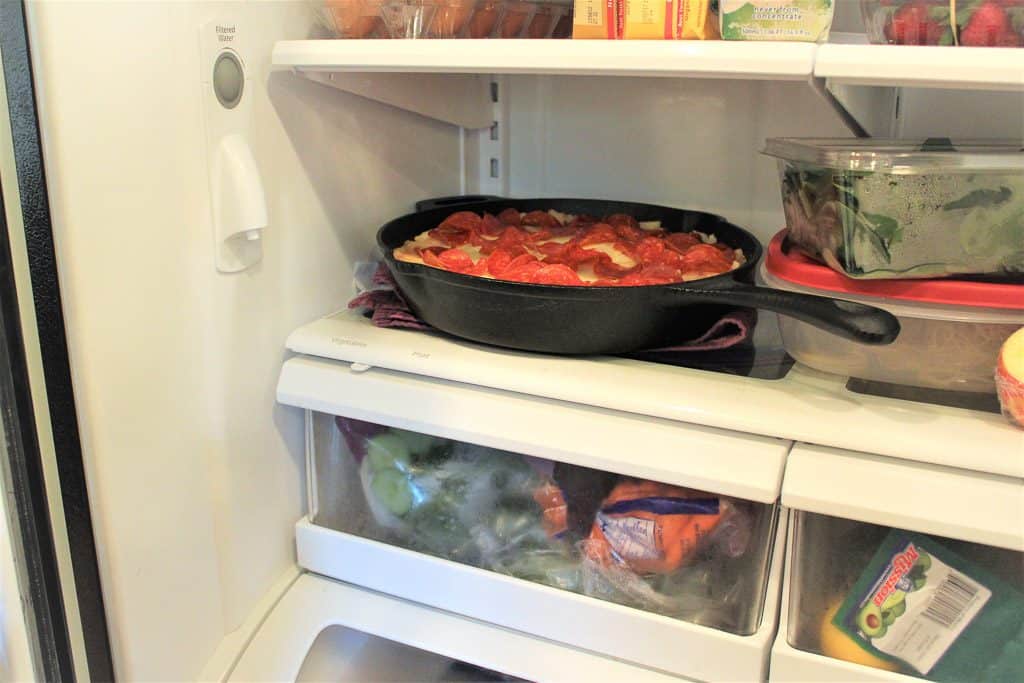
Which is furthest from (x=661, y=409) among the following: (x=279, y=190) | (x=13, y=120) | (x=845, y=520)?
(x=13, y=120)

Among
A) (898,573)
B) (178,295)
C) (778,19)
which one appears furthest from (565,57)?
(898,573)

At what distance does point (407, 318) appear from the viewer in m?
0.82

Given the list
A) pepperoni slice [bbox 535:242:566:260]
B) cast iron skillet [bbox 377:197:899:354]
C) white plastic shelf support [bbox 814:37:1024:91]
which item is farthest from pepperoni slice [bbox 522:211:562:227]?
white plastic shelf support [bbox 814:37:1024:91]

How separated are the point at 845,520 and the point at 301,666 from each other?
0.53m

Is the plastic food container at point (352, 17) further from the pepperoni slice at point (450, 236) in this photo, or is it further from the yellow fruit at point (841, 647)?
the yellow fruit at point (841, 647)

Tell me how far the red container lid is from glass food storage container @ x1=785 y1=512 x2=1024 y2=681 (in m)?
0.18

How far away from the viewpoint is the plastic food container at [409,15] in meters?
0.72

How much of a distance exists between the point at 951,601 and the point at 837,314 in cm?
23

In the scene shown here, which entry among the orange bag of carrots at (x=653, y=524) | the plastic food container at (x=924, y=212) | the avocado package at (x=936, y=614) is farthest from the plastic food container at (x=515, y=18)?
→ the avocado package at (x=936, y=614)

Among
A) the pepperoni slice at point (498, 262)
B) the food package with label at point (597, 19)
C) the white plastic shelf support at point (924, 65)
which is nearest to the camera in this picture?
the white plastic shelf support at point (924, 65)

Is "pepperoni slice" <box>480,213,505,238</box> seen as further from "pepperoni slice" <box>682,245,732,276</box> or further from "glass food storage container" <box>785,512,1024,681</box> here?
"glass food storage container" <box>785,512,1024,681</box>

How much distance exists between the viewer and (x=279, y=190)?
2.52ft

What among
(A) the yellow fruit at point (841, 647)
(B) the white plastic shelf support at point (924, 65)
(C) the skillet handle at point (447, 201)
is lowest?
(A) the yellow fruit at point (841, 647)

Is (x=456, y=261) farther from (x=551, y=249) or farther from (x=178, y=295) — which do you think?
(x=178, y=295)
